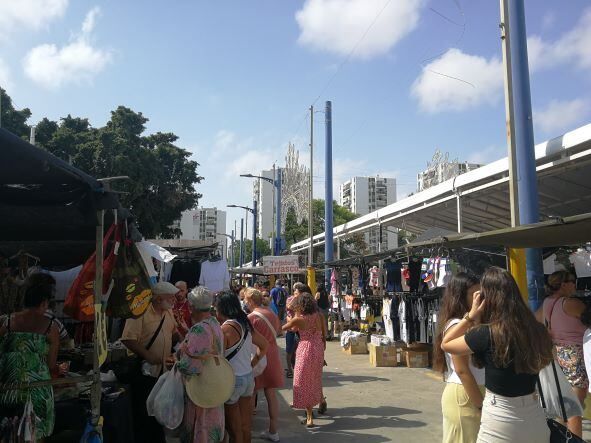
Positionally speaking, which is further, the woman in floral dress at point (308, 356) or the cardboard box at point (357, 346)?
the cardboard box at point (357, 346)

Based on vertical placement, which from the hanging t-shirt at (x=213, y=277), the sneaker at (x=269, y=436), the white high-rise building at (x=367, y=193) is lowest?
the sneaker at (x=269, y=436)

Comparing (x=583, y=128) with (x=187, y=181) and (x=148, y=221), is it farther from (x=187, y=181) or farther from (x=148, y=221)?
(x=187, y=181)

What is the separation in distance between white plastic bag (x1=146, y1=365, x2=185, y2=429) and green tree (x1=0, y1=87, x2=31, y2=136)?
2095 cm

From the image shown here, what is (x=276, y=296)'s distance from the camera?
1426cm

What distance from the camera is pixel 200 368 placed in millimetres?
4258

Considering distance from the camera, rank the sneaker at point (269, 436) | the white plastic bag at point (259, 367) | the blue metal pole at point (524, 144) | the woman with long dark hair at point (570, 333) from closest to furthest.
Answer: the woman with long dark hair at point (570, 333) → the white plastic bag at point (259, 367) → the sneaker at point (269, 436) → the blue metal pole at point (524, 144)

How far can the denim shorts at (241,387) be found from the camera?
480 centimetres

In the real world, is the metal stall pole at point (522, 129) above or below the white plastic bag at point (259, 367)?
above

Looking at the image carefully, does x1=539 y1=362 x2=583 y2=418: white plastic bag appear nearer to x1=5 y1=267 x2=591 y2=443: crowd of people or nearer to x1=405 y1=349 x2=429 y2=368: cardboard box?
x1=5 y1=267 x2=591 y2=443: crowd of people

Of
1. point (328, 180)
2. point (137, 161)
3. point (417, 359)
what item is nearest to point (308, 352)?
point (417, 359)

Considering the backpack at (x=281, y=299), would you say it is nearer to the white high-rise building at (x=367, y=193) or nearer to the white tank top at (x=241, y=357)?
the white tank top at (x=241, y=357)

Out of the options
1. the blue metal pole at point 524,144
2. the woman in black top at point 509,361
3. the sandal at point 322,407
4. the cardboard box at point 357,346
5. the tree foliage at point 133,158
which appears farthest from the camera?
the tree foliage at point 133,158

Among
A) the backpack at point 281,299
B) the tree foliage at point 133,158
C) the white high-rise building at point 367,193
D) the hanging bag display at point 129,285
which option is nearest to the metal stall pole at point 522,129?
the hanging bag display at point 129,285

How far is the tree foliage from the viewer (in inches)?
938
